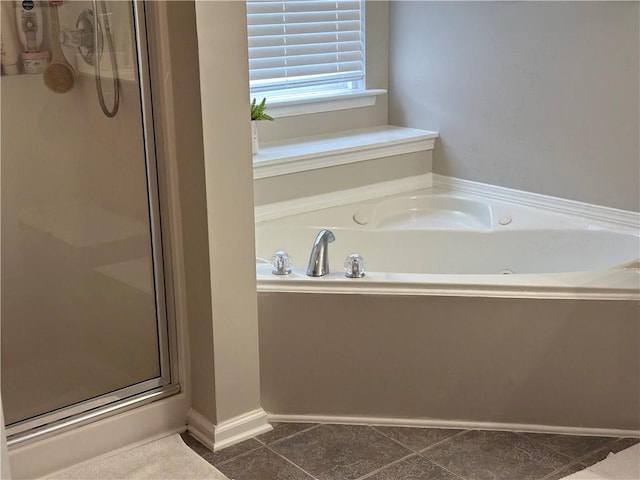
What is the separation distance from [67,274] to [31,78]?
578mm

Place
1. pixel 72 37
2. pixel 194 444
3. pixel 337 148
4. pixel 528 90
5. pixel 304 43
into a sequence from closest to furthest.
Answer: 1. pixel 72 37
2. pixel 194 444
3. pixel 528 90
4. pixel 337 148
5. pixel 304 43

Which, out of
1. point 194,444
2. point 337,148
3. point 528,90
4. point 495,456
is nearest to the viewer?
point 495,456

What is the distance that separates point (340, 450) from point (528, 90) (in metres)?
1.67

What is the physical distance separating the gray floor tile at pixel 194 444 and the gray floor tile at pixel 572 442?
3.26ft

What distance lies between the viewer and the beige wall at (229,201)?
2.20 metres

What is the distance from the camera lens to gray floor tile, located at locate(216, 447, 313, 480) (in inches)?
91.0

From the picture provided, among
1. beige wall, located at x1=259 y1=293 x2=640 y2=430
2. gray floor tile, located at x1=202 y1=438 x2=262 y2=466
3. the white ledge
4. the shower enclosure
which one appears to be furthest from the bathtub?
the white ledge

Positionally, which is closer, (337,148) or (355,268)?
(355,268)

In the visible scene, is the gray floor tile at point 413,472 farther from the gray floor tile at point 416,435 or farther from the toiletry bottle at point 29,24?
the toiletry bottle at point 29,24

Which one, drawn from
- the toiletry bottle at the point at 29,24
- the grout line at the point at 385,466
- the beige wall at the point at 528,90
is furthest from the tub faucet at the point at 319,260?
the beige wall at the point at 528,90

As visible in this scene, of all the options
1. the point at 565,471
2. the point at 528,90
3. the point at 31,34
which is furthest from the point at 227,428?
the point at 528,90

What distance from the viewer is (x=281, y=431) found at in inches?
100

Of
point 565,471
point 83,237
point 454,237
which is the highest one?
point 83,237

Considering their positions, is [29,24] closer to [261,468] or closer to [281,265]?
[281,265]
